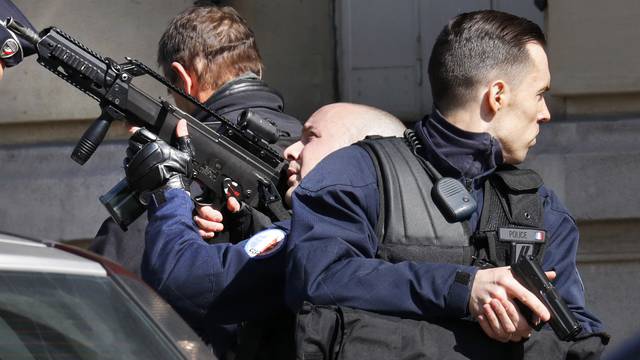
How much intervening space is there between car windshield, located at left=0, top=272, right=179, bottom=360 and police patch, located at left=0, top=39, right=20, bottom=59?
1618mm

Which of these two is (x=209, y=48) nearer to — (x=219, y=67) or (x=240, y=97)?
(x=219, y=67)

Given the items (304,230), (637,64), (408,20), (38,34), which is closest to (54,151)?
(408,20)

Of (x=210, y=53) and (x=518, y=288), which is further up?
(x=210, y=53)

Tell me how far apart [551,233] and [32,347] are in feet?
4.06

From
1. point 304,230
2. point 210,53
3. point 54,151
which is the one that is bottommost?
point 54,151

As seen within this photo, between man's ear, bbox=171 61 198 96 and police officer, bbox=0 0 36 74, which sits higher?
police officer, bbox=0 0 36 74

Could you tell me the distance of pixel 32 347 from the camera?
2.29 metres

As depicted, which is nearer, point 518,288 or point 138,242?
point 518,288

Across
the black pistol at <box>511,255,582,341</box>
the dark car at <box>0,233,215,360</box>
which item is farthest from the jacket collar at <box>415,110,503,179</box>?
the dark car at <box>0,233,215,360</box>

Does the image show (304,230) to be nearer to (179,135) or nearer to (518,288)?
(518,288)

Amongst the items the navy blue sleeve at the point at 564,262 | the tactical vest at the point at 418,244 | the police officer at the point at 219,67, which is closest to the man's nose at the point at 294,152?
the police officer at the point at 219,67

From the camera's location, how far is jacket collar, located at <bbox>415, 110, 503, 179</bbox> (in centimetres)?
291

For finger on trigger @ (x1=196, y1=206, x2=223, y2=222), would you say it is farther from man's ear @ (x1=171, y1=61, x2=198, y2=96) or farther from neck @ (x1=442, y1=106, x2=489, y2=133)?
neck @ (x1=442, y1=106, x2=489, y2=133)

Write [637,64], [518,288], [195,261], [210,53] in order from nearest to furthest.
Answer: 1. [518,288]
2. [195,261]
3. [210,53]
4. [637,64]
